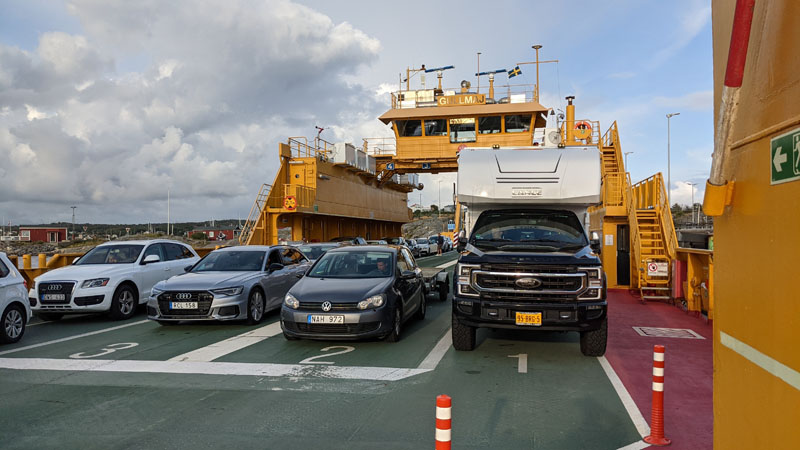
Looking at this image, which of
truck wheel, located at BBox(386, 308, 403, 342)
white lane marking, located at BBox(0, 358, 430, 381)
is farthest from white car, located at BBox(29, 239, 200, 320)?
truck wheel, located at BBox(386, 308, 403, 342)

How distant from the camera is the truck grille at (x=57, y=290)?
35.3ft

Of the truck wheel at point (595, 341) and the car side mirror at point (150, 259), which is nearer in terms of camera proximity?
the truck wheel at point (595, 341)

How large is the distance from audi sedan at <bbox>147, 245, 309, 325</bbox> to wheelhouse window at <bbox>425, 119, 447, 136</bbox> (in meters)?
18.0

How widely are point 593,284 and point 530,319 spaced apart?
994mm

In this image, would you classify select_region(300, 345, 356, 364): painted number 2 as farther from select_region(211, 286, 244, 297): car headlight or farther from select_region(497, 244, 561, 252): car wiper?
select_region(497, 244, 561, 252): car wiper

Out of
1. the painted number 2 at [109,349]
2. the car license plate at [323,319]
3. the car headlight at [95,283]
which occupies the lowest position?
the painted number 2 at [109,349]

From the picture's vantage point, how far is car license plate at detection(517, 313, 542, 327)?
7367 mm

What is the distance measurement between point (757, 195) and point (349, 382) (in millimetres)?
5120

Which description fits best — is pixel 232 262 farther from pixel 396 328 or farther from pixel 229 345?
pixel 396 328

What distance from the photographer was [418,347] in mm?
8422

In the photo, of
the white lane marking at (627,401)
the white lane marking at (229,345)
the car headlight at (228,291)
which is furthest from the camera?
the car headlight at (228,291)

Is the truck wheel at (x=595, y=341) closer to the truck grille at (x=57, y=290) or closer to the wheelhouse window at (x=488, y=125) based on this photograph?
the truck grille at (x=57, y=290)

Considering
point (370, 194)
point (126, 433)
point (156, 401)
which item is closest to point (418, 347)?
point (156, 401)

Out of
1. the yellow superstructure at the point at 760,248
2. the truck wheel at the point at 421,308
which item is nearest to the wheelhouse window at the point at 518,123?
the truck wheel at the point at 421,308
